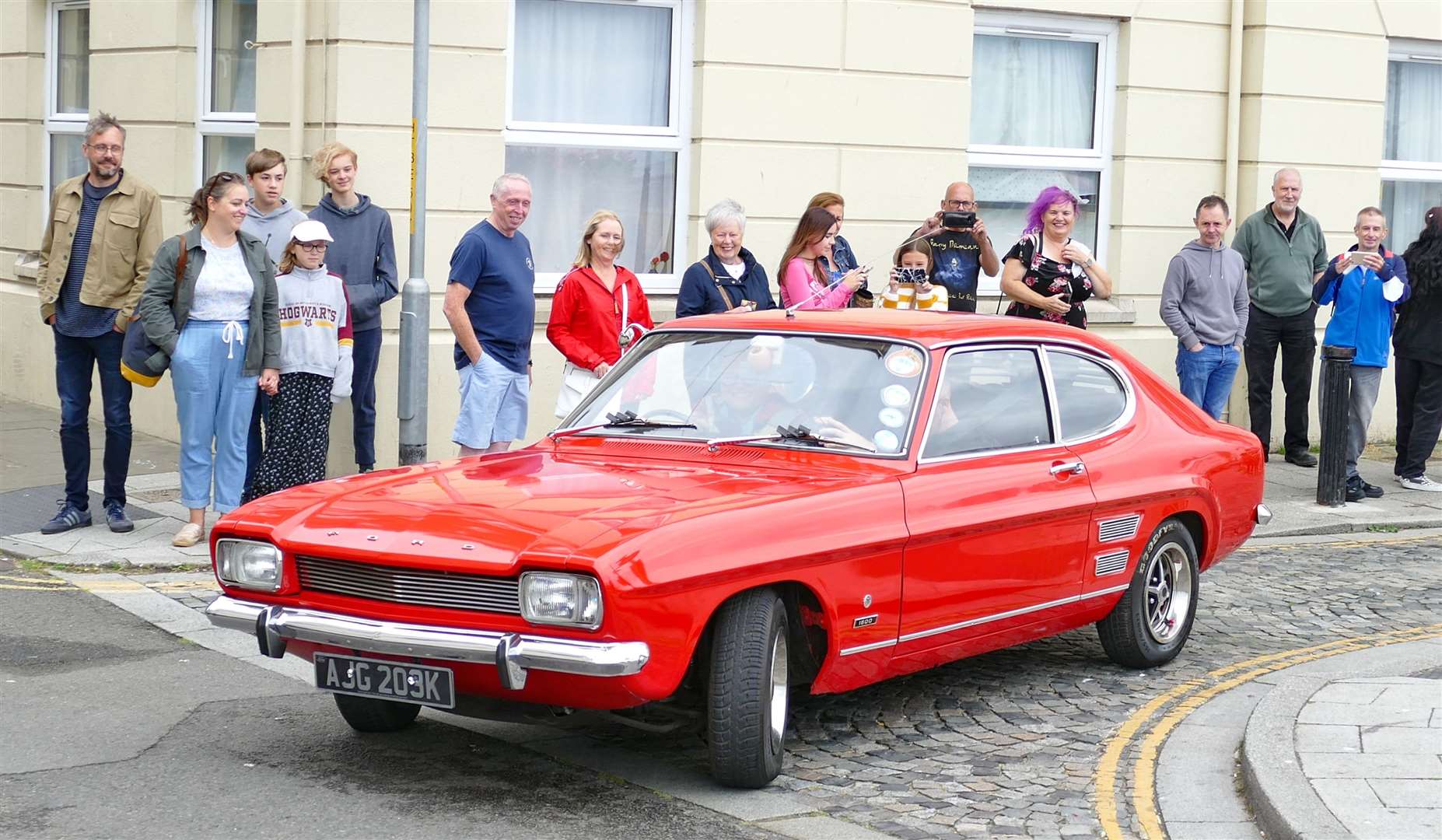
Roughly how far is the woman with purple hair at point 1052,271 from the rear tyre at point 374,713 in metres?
5.80

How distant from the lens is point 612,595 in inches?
205

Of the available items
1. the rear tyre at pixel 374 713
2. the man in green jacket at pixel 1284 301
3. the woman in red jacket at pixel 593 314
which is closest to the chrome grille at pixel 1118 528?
the rear tyre at pixel 374 713

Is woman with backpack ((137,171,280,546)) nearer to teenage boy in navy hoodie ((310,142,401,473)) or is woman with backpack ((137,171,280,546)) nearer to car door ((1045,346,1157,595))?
teenage boy in navy hoodie ((310,142,401,473))

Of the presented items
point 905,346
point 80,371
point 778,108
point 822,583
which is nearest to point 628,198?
point 778,108

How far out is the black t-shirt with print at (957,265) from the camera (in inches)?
450

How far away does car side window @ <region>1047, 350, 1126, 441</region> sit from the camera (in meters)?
7.26

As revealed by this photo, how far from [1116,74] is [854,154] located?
8.89 ft

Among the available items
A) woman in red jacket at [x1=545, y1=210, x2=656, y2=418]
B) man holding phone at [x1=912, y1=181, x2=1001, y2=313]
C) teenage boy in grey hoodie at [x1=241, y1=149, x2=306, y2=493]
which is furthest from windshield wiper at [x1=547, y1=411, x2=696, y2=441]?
man holding phone at [x1=912, y1=181, x2=1001, y2=313]

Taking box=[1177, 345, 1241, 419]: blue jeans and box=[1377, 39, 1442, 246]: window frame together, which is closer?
box=[1177, 345, 1241, 419]: blue jeans

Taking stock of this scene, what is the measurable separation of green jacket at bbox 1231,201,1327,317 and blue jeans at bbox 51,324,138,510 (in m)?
8.30

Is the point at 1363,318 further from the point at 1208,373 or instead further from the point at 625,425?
the point at 625,425

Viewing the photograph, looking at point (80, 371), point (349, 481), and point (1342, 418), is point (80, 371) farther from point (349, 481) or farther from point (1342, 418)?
point (1342, 418)

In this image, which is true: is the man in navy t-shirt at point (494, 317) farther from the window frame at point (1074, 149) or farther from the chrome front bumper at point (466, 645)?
the window frame at point (1074, 149)

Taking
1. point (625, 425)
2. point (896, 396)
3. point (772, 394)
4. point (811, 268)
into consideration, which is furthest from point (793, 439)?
Result: point (811, 268)
